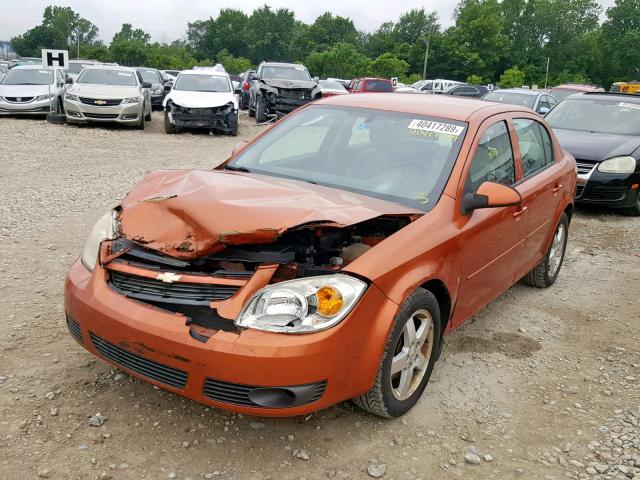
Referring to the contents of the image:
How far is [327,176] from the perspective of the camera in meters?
3.93

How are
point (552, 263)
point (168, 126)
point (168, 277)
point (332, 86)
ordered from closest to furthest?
point (168, 277) → point (552, 263) → point (168, 126) → point (332, 86)

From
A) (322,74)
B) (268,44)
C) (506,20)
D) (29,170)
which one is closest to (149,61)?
(322,74)

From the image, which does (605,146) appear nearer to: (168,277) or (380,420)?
(380,420)

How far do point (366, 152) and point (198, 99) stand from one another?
1229 cm

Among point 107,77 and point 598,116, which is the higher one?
point 107,77

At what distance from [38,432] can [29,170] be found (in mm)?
7950

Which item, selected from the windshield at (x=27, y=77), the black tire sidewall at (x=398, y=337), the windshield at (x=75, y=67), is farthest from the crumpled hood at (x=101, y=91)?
the black tire sidewall at (x=398, y=337)

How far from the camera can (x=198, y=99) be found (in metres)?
15.5

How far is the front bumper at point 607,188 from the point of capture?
8.27 meters

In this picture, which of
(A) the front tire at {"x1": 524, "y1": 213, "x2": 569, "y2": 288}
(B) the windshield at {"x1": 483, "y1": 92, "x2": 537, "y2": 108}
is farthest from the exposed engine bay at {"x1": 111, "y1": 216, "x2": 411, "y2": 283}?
(B) the windshield at {"x1": 483, "y1": 92, "x2": 537, "y2": 108}

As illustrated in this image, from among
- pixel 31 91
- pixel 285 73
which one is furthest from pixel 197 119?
pixel 31 91

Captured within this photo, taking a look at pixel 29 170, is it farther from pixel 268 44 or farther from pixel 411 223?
pixel 268 44

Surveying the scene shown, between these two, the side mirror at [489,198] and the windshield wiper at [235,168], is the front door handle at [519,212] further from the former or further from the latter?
the windshield wiper at [235,168]

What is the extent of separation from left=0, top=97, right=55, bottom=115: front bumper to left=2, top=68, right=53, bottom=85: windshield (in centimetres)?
80
